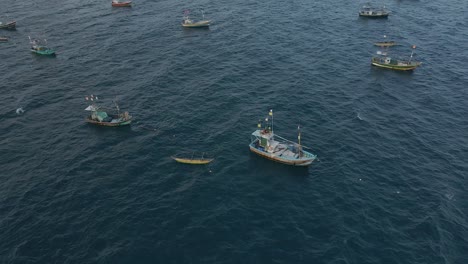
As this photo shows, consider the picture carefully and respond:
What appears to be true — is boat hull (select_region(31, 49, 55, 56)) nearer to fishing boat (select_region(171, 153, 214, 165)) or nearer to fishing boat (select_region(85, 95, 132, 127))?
fishing boat (select_region(85, 95, 132, 127))

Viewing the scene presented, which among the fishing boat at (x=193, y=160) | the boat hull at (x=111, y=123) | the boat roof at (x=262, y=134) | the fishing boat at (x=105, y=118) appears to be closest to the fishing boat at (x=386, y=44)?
the boat roof at (x=262, y=134)

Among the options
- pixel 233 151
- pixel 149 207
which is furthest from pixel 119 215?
pixel 233 151

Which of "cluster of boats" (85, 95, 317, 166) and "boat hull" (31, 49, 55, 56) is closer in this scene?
"cluster of boats" (85, 95, 317, 166)

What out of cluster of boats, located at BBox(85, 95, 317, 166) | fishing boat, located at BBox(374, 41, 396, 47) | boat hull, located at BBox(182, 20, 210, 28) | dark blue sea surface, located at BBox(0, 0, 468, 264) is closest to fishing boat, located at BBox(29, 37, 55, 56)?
dark blue sea surface, located at BBox(0, 0, 468, 264)

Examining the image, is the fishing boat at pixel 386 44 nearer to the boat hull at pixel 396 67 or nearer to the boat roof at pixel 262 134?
the boat hull at pixel 396 67

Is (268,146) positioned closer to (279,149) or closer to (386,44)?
(279,149)
